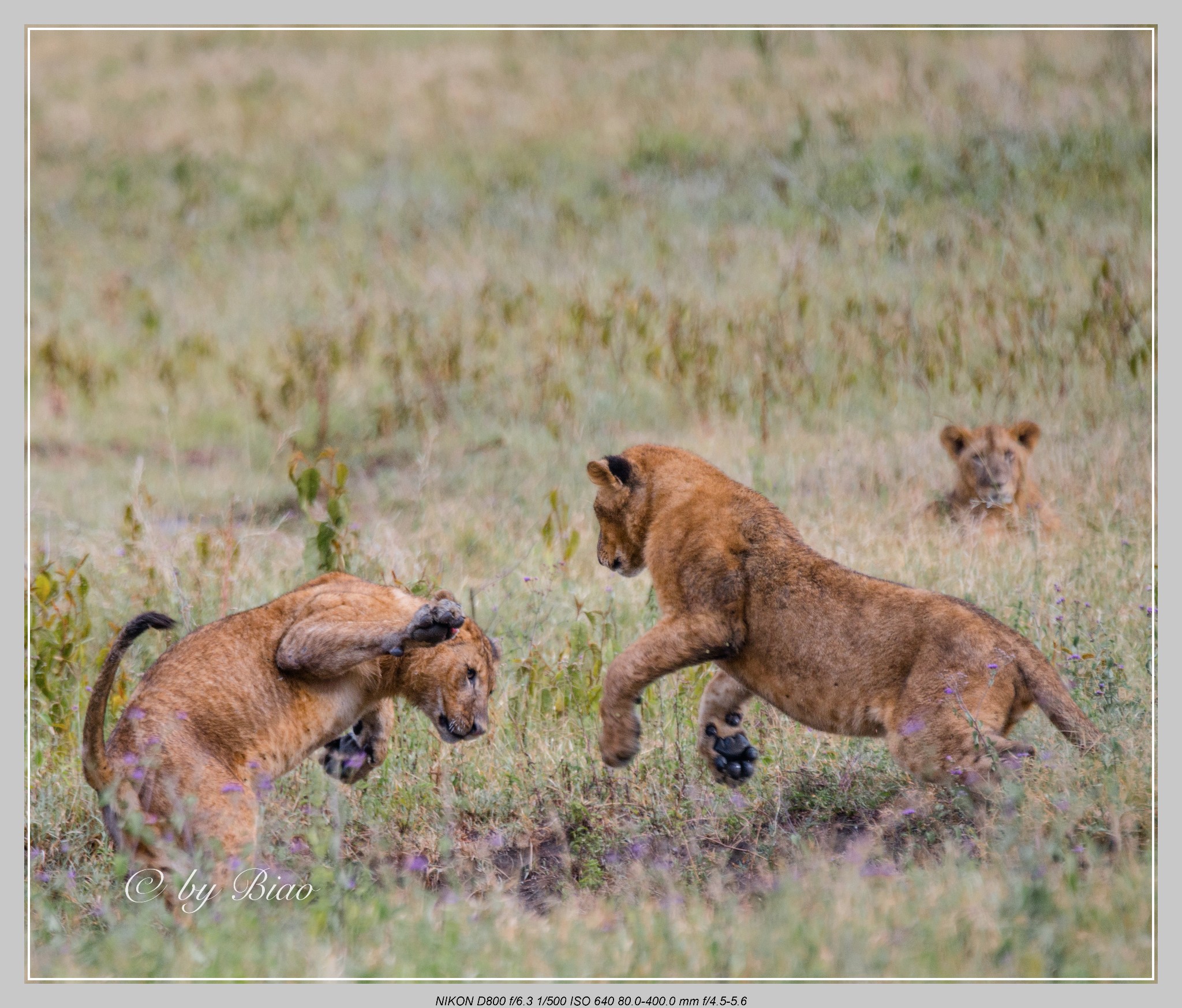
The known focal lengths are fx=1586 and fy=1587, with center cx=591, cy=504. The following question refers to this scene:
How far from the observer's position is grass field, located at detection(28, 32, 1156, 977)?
19.5 ft

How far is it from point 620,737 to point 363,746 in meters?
1.18

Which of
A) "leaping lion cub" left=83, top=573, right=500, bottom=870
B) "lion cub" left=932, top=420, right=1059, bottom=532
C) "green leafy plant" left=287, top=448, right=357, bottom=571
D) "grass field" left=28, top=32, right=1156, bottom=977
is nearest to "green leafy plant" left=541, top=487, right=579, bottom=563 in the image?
"grass field" left=28, top=32, right=1156, bottom=977

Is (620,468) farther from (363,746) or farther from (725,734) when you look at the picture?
(363,746)

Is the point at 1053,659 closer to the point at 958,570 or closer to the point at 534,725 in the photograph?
the point at 958,570

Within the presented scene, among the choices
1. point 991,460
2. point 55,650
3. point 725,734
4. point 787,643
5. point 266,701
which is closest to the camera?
point 266,701

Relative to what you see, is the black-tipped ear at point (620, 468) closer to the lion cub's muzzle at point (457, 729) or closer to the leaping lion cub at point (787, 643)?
the leaping lion cub at point (787, 643)

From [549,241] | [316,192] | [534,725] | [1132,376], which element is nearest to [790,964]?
[534,725]

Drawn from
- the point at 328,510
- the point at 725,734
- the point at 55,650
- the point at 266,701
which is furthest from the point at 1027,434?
the point at 55,650

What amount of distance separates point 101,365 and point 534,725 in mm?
7824

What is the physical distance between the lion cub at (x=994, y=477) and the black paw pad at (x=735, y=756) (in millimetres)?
3552

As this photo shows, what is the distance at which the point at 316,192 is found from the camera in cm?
1608

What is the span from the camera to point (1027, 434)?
1084cm

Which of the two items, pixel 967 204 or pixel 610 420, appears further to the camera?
pixel 610 420

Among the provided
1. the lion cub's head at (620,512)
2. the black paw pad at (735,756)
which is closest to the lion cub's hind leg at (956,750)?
the black paw pad at (735,756)
